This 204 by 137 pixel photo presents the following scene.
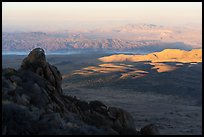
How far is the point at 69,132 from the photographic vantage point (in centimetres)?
1369

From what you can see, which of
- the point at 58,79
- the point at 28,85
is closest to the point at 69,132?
the point at 28,85

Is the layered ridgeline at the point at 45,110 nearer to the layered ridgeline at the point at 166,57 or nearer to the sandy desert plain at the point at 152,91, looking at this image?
the sandy desert plain at the point at 152,91

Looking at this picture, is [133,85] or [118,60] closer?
[133,85]

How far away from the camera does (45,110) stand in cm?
1565

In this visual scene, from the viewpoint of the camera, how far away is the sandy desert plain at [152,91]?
37.6 metres

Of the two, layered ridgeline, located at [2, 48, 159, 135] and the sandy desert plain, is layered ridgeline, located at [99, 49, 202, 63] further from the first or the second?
layered ridgeline, located at [2, 48, 159, 135]

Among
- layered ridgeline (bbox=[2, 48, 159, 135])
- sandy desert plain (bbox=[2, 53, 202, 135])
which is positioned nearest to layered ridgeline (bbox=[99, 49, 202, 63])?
sandy desert plain (bbox=[2, 53, 202, 135])

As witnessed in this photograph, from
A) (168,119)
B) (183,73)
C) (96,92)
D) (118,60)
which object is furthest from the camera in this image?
(118,60)

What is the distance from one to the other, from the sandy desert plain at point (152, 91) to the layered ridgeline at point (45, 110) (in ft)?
40.3

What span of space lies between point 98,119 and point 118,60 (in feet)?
290

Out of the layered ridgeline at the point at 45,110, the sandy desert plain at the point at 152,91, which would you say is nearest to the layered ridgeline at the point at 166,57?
the sandy desert plain at the point at 152,91

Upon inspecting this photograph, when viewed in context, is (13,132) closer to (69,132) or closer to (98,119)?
(69,132)

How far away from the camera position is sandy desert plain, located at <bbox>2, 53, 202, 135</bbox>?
37.6m

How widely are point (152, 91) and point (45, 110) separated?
45728 millimetres
